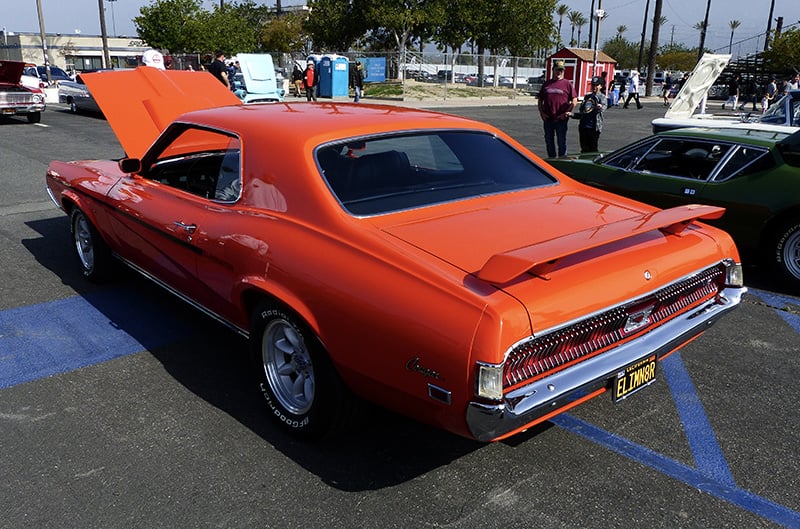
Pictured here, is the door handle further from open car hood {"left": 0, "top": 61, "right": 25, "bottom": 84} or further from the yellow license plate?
open car hood {"left": 0, "top": 61, "right": 25, "bottom": 84}

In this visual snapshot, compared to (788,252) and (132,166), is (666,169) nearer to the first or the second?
(788,252)

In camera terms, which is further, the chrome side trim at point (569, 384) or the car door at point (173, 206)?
the car door at point (173, 206)

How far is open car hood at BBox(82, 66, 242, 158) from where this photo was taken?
20.2ft

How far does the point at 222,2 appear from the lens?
1964 inches

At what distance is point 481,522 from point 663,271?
135cm

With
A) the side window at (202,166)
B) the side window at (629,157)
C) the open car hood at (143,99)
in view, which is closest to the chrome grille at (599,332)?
the side window at (202,166)

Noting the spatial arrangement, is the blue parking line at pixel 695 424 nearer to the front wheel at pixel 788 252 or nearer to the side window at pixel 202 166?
the front wheel at pixel 788 252

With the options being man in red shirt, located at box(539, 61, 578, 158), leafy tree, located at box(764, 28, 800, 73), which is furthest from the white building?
man in red shirt, located at box(539, 61, 578, 158)

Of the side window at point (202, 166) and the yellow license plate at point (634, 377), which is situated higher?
the side window at point (202, 166)

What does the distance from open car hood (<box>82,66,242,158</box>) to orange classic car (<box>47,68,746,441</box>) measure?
1868 mm

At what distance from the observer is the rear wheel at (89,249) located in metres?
5.14

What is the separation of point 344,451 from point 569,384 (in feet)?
3.82

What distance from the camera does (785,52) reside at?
45.1m

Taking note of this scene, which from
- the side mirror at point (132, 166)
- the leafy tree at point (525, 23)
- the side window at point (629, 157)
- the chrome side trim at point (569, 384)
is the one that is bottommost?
the chrome side trim at point (569, 384)
